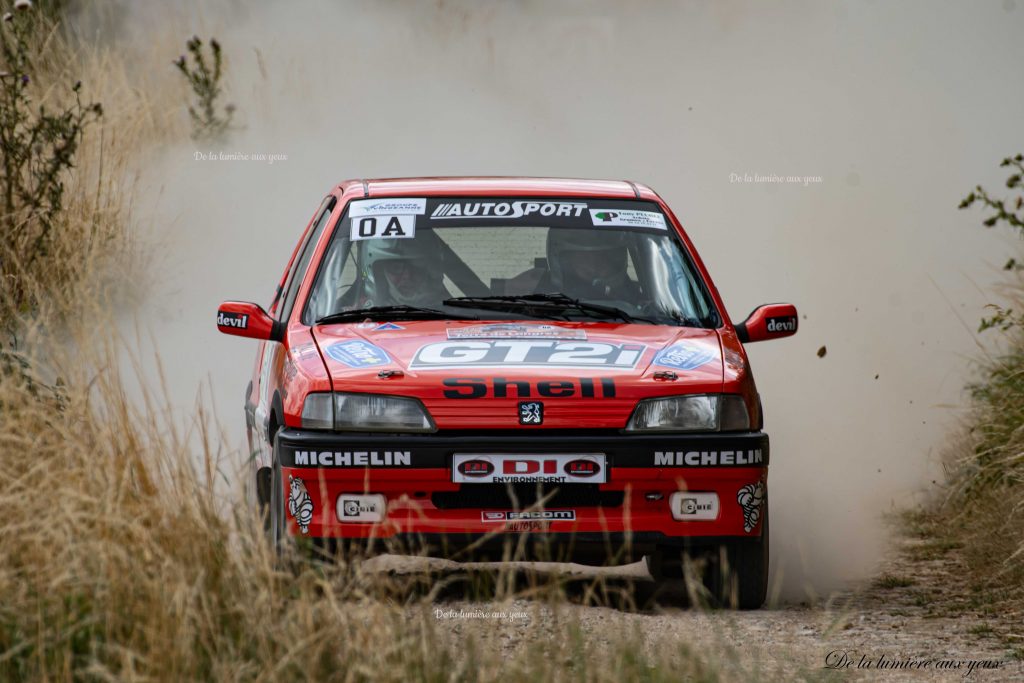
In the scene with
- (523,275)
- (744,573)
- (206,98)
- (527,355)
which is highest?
(206,98)

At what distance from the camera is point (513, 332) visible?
22.8ft

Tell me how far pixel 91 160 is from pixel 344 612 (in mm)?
9261

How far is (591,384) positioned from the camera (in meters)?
6.47

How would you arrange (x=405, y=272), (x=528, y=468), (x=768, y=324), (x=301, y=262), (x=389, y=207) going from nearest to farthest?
(x=528, y=468) → (x=768, y=324) → (x=405, y=272) → (x=389, y=207) → (x=301, y=262)

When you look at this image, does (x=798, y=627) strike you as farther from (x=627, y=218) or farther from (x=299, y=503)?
(x=627, y=218)

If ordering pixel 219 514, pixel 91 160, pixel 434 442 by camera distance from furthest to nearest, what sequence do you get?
pixel 91 160 → pixel 434 442 → pixel 219 514

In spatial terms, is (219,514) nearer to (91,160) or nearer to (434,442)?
(434,442)

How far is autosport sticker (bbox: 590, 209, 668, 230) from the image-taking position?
25.3ft

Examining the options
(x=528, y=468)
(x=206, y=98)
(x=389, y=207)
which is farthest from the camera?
(x=206, y=98)

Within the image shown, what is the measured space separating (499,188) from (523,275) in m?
0.40

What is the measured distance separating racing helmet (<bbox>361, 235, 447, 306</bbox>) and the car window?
0.35 metres

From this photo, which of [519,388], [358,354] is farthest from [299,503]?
[519,388]

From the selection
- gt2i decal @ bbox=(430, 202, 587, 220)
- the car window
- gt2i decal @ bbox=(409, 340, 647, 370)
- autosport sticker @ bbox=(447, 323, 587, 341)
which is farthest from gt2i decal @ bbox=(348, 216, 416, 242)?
gt2i decal @ bbox=(409, 340, 647, 370)

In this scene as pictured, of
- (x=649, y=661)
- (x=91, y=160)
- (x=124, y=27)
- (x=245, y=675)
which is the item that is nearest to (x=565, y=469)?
(x=649, y=661)
